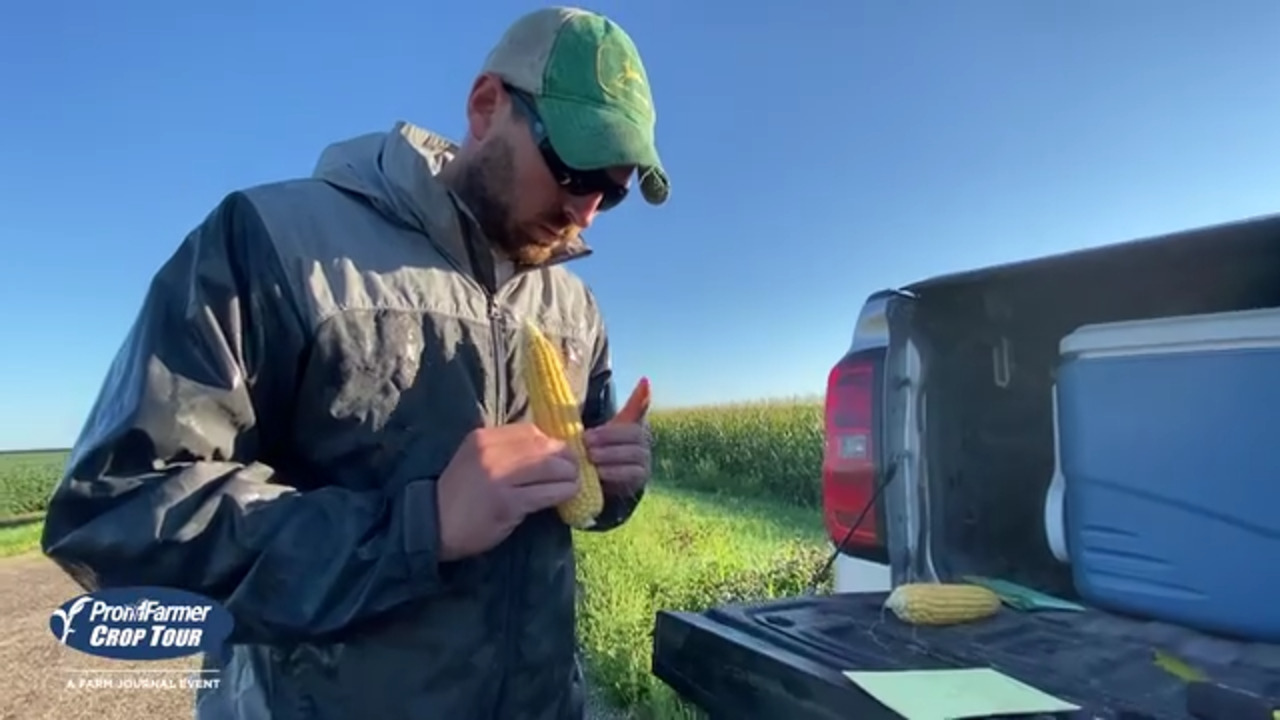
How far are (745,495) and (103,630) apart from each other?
17072 millimetres

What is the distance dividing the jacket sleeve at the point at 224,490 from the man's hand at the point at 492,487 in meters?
0.03

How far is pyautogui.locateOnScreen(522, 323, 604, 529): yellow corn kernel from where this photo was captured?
1558 mm

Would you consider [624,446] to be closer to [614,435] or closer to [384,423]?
[614,435]

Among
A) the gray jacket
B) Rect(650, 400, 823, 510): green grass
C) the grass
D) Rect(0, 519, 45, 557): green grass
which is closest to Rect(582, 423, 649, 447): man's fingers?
the gray jacket

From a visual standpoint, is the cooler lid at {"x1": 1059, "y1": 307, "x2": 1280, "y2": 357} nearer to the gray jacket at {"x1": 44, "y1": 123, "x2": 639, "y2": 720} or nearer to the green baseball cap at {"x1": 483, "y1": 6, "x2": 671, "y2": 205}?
the green baseball cap at {"x1": 483, "y1": 6, "x2": 671, "y2": 205}

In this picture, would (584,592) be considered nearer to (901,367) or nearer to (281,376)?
(901,367)

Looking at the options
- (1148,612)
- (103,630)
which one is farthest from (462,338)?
(1148,612)

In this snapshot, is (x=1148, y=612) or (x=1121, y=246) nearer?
(x=1121, y=246)

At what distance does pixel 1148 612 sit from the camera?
1.73 m

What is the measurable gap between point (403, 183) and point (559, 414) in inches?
20.1

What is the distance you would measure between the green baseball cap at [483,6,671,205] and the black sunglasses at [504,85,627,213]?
13 mm

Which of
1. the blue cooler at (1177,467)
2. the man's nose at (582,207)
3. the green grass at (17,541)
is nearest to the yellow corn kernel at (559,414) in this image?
the man's nose at (582,207)

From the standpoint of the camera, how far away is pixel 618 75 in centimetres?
160
